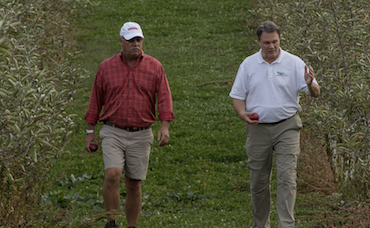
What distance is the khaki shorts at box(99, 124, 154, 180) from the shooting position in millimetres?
6781

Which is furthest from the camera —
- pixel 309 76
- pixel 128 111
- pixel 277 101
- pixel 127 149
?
pixel 127 149

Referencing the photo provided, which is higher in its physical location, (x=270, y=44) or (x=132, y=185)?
(x=270, y=44)

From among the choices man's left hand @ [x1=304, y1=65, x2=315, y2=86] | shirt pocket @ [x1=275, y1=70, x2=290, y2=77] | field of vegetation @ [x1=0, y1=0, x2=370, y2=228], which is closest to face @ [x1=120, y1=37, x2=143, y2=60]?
field of vegetation @ [x1=0, y1=0, x2=370, y2=228]

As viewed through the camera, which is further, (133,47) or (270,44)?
(133,47)

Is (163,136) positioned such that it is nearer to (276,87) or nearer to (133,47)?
(133,47)

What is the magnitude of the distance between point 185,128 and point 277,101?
24.7ft

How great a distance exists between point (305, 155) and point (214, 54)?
11496 mm

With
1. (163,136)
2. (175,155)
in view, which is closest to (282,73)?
(163,136)

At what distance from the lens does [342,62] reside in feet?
25.7

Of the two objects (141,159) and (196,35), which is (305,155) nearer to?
(141,159)

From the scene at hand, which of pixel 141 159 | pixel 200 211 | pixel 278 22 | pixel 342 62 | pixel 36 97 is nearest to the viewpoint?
pixel 36 97

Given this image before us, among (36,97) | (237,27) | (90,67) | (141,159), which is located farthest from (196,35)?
(36,97)

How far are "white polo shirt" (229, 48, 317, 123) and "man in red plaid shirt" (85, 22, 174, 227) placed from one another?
1119mm

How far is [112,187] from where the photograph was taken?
22.2ft
